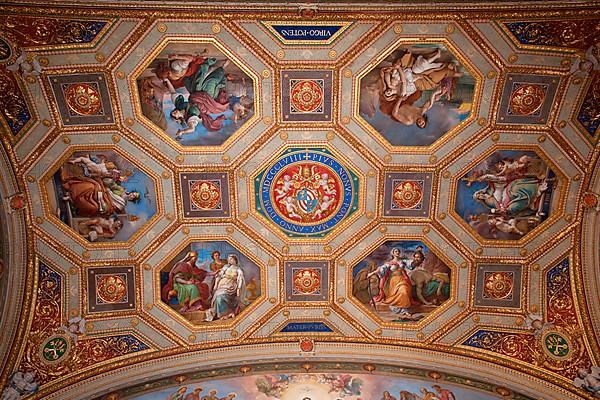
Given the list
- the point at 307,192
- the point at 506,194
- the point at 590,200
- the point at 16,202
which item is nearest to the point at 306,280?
the point at 307,192

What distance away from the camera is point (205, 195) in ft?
52.4

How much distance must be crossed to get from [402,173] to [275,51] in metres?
4.28

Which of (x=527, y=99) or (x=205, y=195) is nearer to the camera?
(x=527, y=99)

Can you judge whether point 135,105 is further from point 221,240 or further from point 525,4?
point 525,4

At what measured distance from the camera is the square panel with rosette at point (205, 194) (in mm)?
15719

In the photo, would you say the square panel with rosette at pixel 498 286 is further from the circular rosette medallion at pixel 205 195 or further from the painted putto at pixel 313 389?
the circular rosette medallion at pixel 205 195

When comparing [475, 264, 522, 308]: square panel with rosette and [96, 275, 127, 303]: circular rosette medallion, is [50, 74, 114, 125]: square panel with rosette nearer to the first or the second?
[96, 275, 127, 303]: circular rosette medallion

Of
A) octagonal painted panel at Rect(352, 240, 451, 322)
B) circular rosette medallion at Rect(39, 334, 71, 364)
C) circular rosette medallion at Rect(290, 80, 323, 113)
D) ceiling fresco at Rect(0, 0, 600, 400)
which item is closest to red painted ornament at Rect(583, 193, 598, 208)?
ceiling fresco at Rect(0, 0, 600, 400)

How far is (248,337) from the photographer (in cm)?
1706

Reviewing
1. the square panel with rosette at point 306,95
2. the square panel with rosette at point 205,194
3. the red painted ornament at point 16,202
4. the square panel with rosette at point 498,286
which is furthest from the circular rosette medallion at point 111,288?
the square panel with rosette at point 498,286

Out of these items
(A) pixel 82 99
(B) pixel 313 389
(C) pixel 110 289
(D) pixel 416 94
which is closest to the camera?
(A) pixel 82 99

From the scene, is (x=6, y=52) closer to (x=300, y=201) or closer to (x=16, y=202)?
(x=16, y=202)

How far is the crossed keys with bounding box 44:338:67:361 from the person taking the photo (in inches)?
613

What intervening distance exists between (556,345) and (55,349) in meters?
11.7
